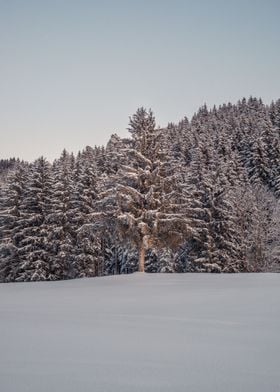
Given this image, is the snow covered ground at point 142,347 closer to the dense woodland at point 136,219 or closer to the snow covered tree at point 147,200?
the snow covered tree at point 147,200

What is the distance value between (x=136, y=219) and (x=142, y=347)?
690 inches

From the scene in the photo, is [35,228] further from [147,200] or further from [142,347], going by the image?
[142,347]

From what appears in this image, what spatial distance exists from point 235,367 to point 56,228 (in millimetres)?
32266

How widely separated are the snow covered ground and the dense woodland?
14.6 m

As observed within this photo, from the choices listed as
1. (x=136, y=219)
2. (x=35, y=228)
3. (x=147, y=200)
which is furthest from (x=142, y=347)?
(x=35, y=228)

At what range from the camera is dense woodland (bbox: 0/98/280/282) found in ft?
78.4

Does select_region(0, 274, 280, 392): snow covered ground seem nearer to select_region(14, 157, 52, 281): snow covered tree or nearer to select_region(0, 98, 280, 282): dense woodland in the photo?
select_region(0, 98, 280, 282): dense woodland

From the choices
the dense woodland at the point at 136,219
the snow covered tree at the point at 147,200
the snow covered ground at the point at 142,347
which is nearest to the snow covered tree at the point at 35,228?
the dense woodland at the point at 136,219

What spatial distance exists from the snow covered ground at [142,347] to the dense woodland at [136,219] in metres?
14.6

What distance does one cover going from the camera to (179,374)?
165 inches

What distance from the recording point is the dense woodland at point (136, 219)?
23.9 m

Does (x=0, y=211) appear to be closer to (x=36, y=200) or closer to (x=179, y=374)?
(x=36, y=200)

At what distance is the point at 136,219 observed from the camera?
22781 mm

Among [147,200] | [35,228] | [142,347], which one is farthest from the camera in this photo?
[35,228]
